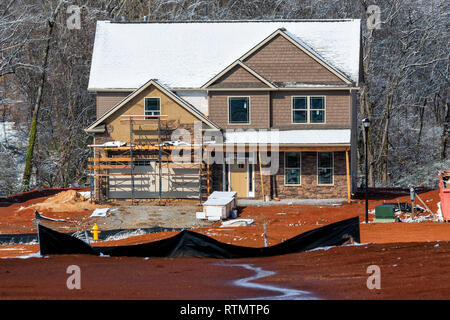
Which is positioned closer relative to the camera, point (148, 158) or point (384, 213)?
point (384, 213)

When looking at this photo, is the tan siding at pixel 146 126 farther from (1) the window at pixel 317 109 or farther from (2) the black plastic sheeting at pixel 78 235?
(2) the black plastic sheeting at pixel 78 235

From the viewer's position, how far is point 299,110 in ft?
107

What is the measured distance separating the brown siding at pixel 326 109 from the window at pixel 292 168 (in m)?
1.42

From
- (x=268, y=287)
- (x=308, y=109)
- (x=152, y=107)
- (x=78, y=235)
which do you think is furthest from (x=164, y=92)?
(x=268, y=287)

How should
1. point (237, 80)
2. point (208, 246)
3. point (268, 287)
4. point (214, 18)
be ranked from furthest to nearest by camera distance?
point (214, 18), point (237, 80), point (208, 246), point (268, 287)

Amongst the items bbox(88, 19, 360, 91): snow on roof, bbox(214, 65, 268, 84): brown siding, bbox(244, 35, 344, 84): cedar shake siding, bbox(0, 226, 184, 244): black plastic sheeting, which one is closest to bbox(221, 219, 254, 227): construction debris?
bbox(0, 226, 184, 244): black plastic sheeting

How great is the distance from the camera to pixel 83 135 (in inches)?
1821

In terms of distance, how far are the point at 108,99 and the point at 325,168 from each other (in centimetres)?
1120

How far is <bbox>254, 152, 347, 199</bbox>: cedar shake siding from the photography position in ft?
104

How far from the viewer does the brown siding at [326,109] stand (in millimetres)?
32375

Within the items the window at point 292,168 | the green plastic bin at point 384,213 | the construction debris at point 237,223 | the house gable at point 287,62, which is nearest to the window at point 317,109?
the house gable at point 287,62

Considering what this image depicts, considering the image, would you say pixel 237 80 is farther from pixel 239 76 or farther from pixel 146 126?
pixel 146 126

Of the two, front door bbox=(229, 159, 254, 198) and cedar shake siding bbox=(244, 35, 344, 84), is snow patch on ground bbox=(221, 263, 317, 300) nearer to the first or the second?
front door bbox=(229, 159, 254, 198)

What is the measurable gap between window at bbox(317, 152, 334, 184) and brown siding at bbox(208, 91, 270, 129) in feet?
9.83
